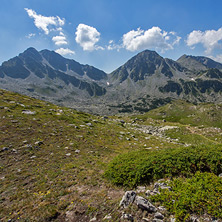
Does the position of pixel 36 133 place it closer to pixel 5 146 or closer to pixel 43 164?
pixel 5 146

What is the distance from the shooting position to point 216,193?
237 inches

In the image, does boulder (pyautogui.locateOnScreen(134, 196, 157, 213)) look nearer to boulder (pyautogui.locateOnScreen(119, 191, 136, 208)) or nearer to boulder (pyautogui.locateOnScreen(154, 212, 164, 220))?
boulder (pyautogui.locateOnScreen(154, 212, 164, 220))

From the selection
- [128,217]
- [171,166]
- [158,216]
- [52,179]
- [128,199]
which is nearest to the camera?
[158,216]

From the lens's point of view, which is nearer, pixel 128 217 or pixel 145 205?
pixel 128 217

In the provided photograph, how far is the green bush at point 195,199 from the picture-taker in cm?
556

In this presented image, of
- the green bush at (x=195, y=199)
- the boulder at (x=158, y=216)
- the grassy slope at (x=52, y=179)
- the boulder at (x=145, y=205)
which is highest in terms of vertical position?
the green bush at (x=195, y=199)

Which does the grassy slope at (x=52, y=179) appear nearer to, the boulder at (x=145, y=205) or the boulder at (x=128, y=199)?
the boulder at (x=128, y=199)

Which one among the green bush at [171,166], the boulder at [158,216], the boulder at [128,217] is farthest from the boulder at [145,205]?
the green bush at [171,166]

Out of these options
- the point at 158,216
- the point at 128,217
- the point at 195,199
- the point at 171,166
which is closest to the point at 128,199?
the point at 128,217

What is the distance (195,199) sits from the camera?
5.97 m

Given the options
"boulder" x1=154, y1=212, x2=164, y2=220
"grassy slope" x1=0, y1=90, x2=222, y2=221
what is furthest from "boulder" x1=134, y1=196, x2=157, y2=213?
"grassy slope" x1=0, y1=90, x2=222, y2=221

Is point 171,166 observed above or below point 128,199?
above

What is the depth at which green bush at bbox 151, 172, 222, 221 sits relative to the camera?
18.2ft

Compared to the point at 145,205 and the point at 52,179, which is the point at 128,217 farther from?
the point at 52,179
